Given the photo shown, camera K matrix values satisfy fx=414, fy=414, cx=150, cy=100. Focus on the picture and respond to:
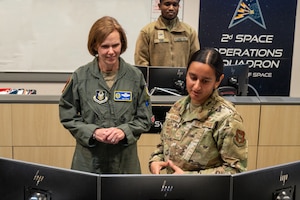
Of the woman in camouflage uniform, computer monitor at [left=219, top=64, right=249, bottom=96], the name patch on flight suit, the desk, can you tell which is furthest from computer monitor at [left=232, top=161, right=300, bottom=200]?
computer monitor at [left=219, top=64, right=249, bottom=96]

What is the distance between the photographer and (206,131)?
5.32ft

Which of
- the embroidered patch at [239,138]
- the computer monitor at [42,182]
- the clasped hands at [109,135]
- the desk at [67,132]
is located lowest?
the desk at [67,132]

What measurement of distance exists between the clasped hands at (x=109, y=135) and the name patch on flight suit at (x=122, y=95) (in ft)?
0.58

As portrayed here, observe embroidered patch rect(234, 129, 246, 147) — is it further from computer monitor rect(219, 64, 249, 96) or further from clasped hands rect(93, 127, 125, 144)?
computer monitor rect(219, 64, 249, 96)

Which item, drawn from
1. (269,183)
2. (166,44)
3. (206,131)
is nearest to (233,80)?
(166,44)

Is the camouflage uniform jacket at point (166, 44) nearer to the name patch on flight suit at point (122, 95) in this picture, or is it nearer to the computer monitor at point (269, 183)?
the name patch on flight suit at point (122, 95)

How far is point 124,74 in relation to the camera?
7.34 feet

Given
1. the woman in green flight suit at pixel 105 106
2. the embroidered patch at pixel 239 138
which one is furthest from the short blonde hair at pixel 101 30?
the embroidered patch at pixel 239 138

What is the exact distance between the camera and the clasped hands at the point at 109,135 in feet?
6.85

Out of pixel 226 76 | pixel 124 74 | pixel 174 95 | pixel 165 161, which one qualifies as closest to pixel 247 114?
pixel 226 76

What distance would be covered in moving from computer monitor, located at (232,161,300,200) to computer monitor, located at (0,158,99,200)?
0.42 m

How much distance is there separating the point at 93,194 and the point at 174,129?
2.10ft

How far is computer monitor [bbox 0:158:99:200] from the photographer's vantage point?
1186mm

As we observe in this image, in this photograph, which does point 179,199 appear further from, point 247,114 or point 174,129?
point 247,114
